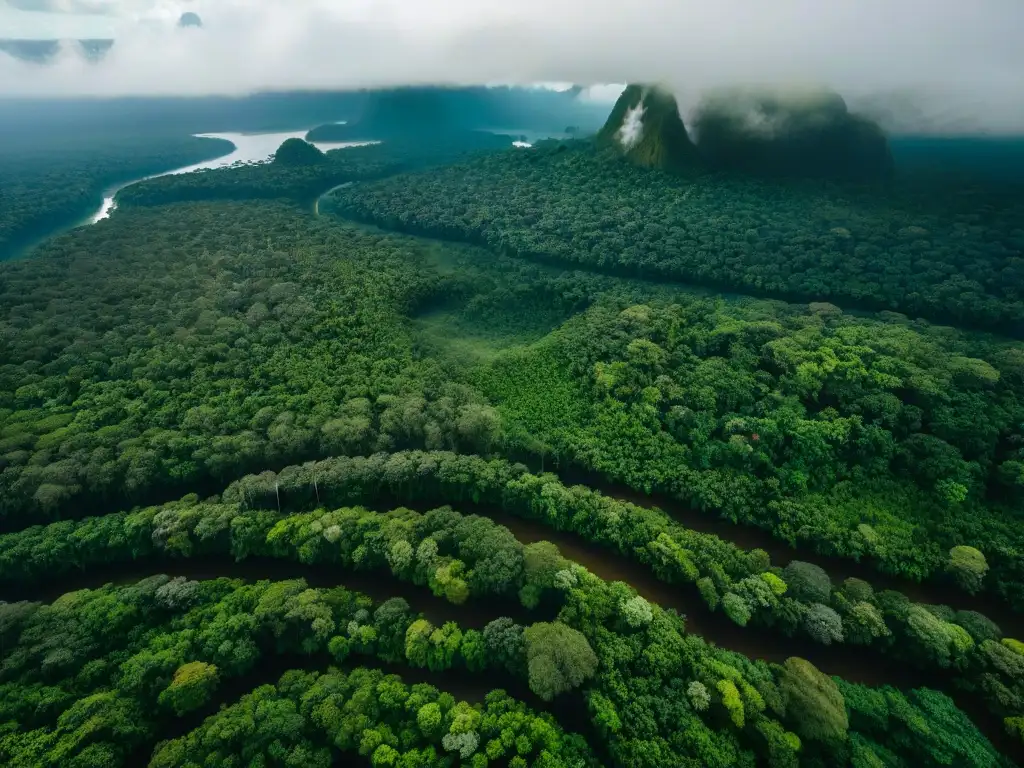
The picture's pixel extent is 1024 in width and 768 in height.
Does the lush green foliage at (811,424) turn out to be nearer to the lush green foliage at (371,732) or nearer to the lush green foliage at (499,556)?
the lush green foliage at (499,556)

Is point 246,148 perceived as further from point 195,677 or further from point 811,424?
point 811,424

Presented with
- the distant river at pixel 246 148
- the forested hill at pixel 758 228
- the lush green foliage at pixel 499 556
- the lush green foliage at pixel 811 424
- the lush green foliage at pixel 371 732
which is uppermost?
the distant river at pixel 246 148

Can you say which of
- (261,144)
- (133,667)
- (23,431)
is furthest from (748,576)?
(261,144)

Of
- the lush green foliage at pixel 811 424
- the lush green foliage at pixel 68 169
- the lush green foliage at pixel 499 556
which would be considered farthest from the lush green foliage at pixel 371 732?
the lush green foliage at pixel 68 169

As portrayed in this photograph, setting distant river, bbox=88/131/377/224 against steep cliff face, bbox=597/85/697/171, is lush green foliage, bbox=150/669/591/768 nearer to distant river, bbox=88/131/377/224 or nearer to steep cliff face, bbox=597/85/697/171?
steep cliff face, bbox=597/85/697/171

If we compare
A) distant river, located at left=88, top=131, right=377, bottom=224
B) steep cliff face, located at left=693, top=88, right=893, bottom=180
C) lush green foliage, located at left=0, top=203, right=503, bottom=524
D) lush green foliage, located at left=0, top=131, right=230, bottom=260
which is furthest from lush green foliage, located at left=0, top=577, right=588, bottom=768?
distant river, located at left=88, top=131, right=377, bottom=224

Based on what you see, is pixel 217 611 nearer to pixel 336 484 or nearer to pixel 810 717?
pixel 336 484
